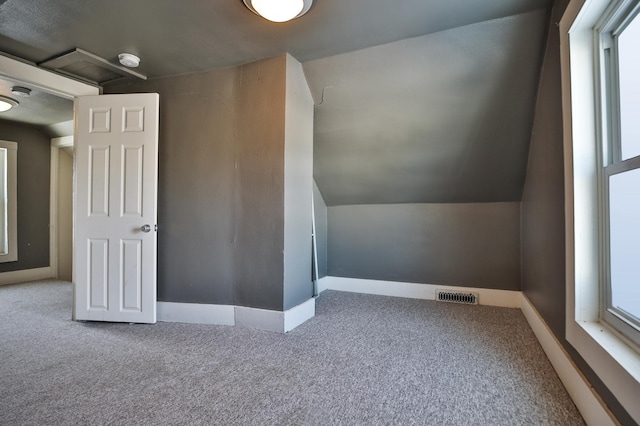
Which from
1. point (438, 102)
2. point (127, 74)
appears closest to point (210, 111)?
point (127, 74)

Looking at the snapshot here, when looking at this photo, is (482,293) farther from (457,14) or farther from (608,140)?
(457,14)

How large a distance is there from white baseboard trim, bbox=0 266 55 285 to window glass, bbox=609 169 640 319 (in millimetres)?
6502

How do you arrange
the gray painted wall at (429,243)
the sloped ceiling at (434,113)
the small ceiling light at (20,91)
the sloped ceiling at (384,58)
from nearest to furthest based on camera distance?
the sloped ceiling at (384,58)
the sloped ceiling at (434,113)
the small ceiling light at (20,91)
the gray painted wall at (429,243)

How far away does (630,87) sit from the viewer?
1.40 metres

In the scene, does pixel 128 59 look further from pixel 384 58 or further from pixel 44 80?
pixel 384 58

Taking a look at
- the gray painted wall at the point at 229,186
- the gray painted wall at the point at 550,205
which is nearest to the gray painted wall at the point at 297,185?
the gray painted wall at the point at 229,186

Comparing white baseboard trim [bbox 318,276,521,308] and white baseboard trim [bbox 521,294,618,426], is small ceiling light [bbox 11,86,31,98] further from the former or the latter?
white baseboard trim [bbox 521,294,618,426]

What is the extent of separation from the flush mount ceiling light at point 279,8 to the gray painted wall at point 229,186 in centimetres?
69

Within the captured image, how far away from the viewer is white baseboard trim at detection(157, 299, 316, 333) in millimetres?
2723

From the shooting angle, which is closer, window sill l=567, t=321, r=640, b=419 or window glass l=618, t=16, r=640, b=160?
window sill l=567, t=321, r=640, b=419

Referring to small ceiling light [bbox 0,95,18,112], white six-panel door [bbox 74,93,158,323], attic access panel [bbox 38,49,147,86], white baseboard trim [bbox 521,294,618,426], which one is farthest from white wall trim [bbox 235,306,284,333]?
small ceiling light [bbox 0,95,18,112]

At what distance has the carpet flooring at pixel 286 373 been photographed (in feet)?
5.18

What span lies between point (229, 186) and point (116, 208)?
1.02 m

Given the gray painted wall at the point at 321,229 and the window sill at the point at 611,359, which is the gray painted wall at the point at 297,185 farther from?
the window sill at the point at 611,359
